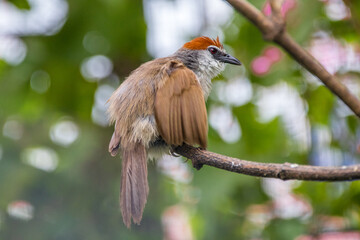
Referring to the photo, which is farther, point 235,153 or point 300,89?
point 300,89

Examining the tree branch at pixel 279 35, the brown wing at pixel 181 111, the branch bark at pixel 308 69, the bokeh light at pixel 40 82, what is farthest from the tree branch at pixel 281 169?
the bokeh light at pixel 40 82

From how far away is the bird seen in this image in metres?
2.46

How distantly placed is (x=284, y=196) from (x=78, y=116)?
1.74 m

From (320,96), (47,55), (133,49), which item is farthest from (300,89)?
(47,55)

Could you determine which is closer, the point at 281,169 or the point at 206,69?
the point at 281,169

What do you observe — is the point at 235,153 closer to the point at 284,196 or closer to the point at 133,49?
the point at 284,196

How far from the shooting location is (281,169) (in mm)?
1842

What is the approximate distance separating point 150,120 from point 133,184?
37cm

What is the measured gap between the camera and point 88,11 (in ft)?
11.5

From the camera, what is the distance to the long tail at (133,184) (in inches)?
92.7

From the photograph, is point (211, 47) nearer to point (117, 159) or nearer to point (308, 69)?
point (117, 159)

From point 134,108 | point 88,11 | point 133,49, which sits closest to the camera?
point 134,108

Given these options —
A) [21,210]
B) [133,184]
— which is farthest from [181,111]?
[21,210]

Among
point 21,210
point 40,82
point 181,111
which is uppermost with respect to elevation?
point 181,111
